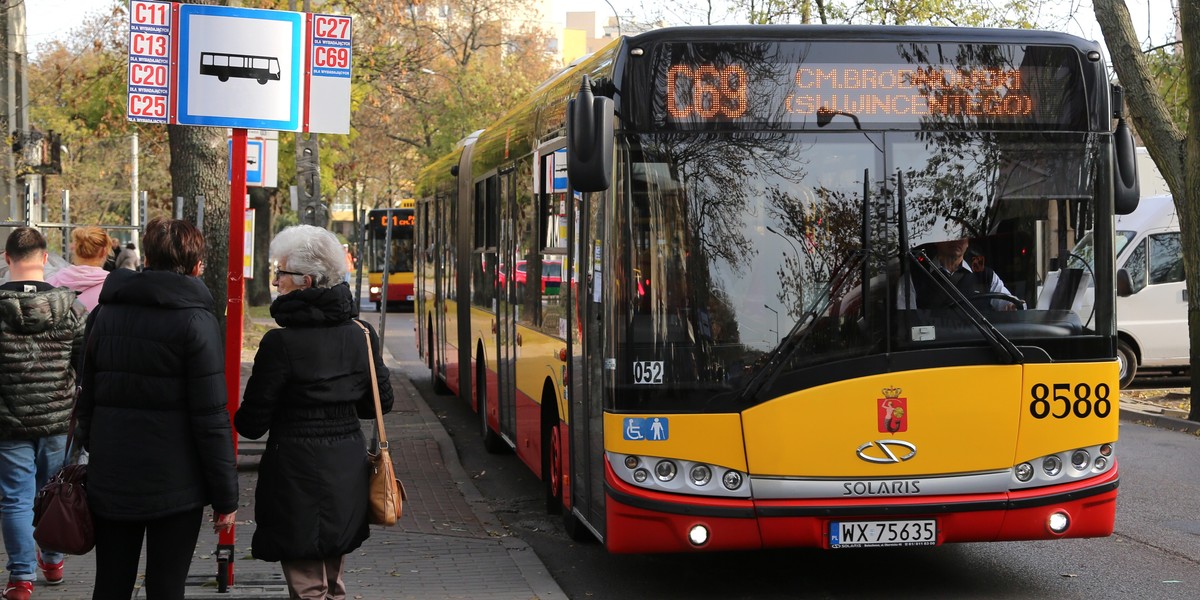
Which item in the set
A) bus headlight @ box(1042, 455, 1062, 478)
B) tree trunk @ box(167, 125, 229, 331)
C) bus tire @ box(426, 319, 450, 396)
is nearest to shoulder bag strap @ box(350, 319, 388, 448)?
bus headlight @ box(1042, 455, 1062, 478)

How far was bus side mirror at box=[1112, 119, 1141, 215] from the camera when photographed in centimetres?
707

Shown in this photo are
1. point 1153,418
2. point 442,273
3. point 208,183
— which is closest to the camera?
point 208,183

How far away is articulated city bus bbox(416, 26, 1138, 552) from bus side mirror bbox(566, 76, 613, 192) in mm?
13

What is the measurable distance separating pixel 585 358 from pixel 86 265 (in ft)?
8.61

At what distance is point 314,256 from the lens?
495 cm

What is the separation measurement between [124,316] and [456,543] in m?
4.06

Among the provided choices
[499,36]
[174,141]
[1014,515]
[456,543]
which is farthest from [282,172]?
[1014,515]

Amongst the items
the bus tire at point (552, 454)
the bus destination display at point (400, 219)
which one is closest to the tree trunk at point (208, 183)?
the bus tire at point (552, 454)

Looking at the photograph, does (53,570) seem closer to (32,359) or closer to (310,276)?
(32,359)

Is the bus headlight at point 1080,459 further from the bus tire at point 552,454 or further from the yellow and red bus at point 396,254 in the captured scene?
the yellow and red bus at point 396,254

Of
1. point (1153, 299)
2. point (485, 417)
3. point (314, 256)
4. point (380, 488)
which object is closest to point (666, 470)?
point (380, 488)

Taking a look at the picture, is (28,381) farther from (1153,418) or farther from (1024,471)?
(1153,418)

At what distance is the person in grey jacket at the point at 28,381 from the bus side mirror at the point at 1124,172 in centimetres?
495

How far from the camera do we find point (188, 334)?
15.7ft
